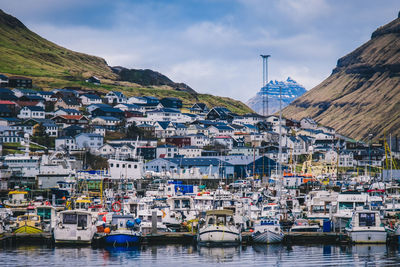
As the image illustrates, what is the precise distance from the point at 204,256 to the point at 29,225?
607 inches

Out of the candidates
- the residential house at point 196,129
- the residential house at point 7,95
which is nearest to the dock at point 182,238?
the residential house at point 196,129

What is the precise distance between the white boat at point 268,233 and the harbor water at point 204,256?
54 centimetres

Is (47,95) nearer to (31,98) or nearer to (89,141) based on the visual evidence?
(31,98)

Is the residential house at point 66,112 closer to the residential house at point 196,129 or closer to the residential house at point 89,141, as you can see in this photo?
the residential house at point 89,141

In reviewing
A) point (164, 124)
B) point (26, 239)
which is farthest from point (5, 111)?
point (26, 239)

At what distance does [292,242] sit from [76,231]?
16.4 metres

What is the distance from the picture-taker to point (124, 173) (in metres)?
103

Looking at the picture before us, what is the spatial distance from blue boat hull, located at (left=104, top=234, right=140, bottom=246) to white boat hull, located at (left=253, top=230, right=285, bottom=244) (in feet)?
29.5

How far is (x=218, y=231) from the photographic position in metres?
48.4

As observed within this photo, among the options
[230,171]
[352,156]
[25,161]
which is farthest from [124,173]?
[352,156]

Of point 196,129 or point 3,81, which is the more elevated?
point 3,81

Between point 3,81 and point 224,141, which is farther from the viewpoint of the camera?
point 3,81

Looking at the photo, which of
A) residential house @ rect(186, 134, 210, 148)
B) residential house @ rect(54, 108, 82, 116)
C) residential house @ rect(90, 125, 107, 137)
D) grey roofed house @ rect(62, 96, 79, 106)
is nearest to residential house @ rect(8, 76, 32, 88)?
grey roofed house @ rect(62, 96, 79, 106)

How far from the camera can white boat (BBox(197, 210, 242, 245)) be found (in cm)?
4838
